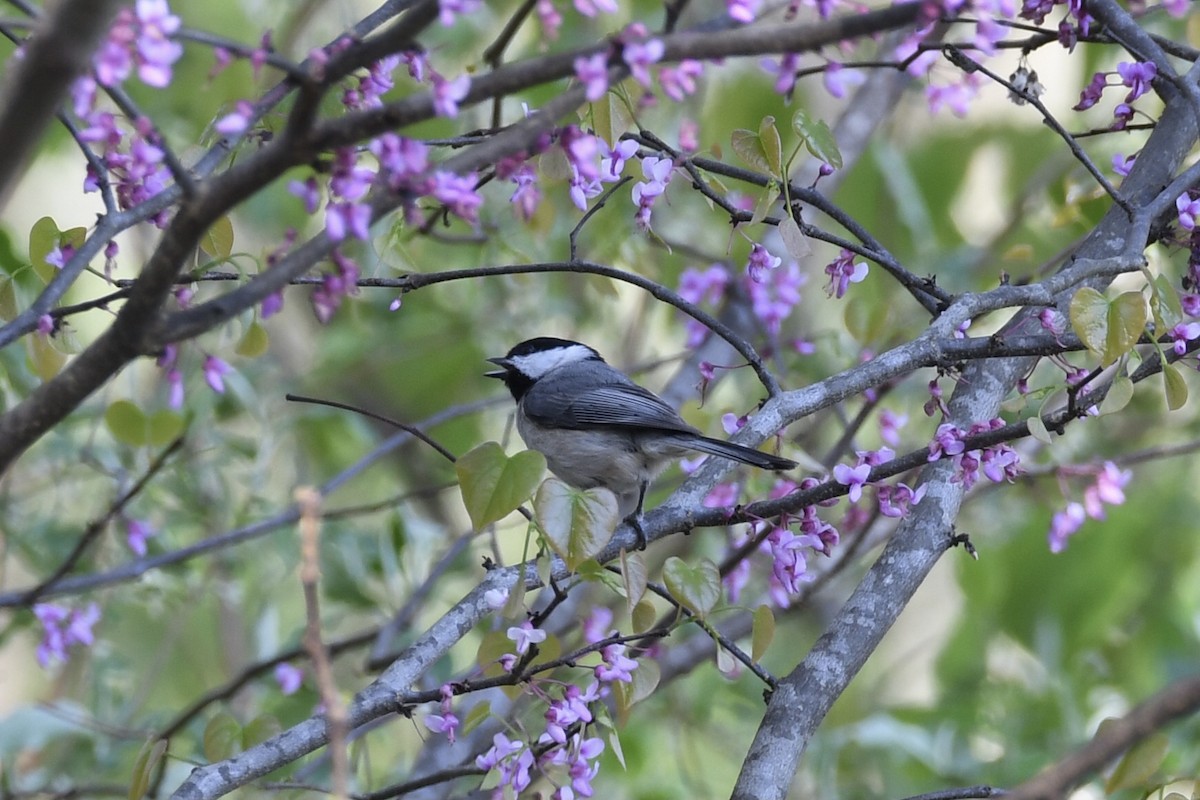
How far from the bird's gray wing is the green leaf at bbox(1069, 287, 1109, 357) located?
128cm

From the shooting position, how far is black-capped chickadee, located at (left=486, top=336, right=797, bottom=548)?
2877mm

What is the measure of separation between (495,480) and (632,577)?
→ 0.22 m

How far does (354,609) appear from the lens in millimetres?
3350

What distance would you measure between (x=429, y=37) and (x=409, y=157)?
10.4ft

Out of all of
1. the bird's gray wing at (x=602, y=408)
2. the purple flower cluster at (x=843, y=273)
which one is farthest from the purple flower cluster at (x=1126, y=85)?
the bird's gray wing at (x=602, y=408)

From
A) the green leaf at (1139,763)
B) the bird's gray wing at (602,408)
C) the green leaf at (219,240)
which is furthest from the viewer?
the bird's gray wing at (602,408)

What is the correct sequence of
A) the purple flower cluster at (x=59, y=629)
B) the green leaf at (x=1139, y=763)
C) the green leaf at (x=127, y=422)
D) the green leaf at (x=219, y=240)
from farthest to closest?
1. the purple flower cluster at (x=59, y=629)
2. the green leaf at (x=127, y=422)
3. the green leaf at (x=219, y=240)
4. the green leaf at (x=1139, y=763)

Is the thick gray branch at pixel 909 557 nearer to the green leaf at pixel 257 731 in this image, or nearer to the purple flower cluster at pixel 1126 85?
the purple flower cluster at pixel 1126 85

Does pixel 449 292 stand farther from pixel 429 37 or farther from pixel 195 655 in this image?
pixel 195 655

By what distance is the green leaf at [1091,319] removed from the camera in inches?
59.1

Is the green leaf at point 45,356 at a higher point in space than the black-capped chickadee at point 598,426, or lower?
lower

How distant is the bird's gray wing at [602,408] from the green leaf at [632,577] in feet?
3.89

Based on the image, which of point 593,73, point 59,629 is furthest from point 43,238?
point 59,629

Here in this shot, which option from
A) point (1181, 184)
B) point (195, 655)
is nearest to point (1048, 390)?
point (1181, 184)
